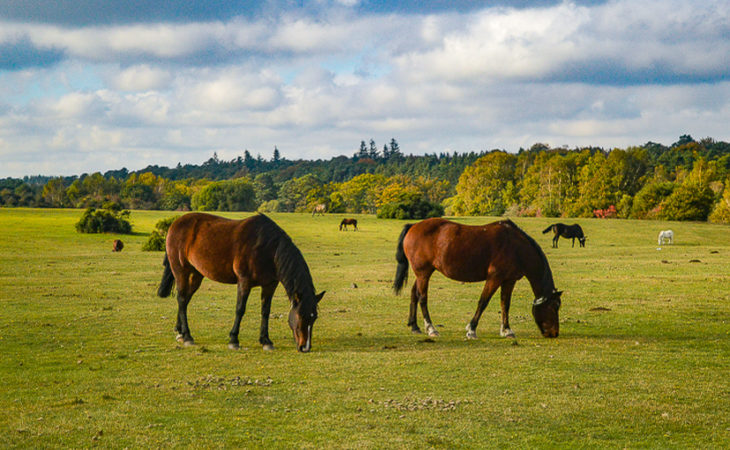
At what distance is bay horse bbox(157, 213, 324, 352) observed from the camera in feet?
33.3

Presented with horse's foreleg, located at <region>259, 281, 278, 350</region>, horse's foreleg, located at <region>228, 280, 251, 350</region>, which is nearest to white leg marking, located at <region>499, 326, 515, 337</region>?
horse's foreleg, located at <region>259, 281, 278, 350</region>

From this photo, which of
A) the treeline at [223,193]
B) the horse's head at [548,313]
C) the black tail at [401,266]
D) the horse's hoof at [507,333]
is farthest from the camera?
the treeline at [223,193]

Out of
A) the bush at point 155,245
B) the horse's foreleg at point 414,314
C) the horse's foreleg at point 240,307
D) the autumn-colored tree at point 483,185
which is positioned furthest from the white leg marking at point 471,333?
the autumn-colored tree at point 483,185

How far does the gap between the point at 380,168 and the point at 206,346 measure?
15481 centimetres

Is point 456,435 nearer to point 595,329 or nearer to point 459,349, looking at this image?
point 459,349

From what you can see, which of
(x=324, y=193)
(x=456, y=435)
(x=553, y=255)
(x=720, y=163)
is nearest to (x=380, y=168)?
(x=324, y=193)

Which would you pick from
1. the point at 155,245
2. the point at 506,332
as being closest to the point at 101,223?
the point at 155,245

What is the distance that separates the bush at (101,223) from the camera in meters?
51.8

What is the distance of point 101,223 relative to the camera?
52.2 metres

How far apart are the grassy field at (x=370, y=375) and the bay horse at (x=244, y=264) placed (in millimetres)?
562

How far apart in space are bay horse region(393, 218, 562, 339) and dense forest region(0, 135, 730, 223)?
6023cm

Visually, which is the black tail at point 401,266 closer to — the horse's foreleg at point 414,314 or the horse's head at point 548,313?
the horse's foreleg at point 414,314

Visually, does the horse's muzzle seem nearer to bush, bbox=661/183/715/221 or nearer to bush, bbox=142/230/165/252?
bush, bbox=142/230/165/252

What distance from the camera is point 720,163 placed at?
8150cm
